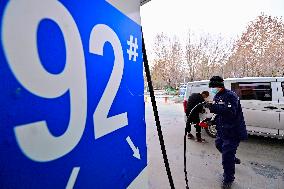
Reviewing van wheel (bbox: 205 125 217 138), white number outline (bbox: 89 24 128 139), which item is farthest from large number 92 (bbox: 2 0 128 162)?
van wheel (bbox: 205 125 217 138)

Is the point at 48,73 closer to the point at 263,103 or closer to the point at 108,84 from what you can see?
the point at 108,84

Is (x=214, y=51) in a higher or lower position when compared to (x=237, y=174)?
higher

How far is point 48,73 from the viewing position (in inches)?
27.5

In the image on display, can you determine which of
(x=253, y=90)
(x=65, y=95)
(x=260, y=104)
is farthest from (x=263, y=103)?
(x=65, y=95)

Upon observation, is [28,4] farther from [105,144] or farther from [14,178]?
[105,144]

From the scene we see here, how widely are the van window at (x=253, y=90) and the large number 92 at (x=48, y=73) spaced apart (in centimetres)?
657

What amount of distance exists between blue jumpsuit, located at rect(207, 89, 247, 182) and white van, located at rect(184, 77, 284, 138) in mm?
2953

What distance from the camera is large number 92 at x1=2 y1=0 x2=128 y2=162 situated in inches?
24.0

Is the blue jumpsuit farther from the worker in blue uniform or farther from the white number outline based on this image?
the white number outline

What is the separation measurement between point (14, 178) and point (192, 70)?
33504mm

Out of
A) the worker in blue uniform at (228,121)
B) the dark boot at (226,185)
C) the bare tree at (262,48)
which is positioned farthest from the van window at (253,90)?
the bare tree at (262,48)

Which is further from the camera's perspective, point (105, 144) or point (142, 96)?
point (142, 96)

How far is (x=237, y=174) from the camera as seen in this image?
4656 millimetres

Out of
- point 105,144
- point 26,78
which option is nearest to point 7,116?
point 26,78
